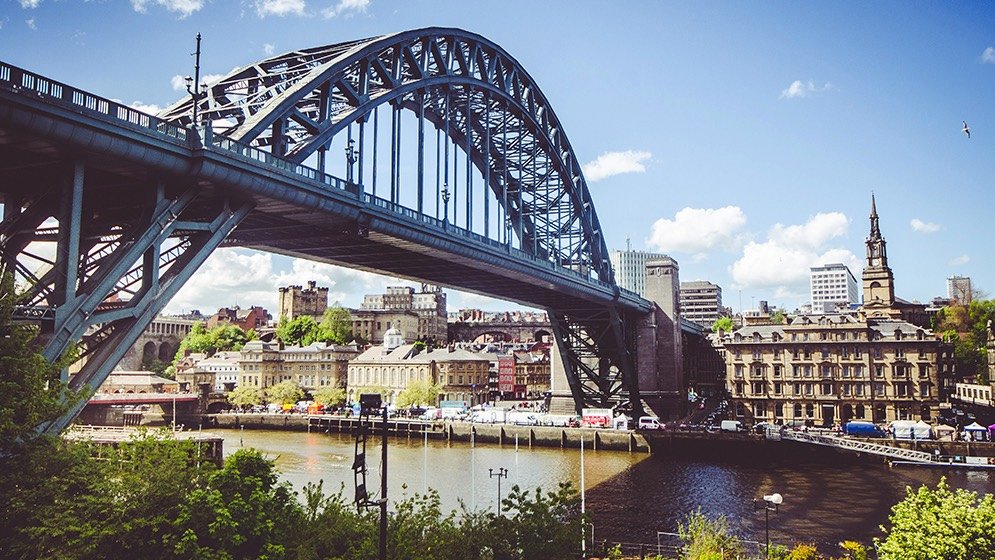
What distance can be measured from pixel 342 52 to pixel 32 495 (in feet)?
90.9

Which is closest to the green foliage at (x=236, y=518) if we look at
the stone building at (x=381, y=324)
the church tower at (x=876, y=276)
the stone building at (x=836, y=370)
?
the stone building at (x=836, y=370)

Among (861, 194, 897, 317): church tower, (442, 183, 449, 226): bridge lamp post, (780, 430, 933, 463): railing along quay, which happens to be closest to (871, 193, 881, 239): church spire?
(861, 194, 897, 317): church tower

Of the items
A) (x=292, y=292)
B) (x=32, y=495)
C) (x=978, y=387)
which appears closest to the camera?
(x=32, y=495)

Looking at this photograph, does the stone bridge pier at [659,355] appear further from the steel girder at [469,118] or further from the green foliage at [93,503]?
the green foliage at [93,503]

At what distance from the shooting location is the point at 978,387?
87.8m

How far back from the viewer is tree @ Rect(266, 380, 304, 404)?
104 meters

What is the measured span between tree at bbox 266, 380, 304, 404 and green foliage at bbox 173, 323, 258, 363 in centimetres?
3914

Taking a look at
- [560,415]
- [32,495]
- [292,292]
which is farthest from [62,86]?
[292,292]

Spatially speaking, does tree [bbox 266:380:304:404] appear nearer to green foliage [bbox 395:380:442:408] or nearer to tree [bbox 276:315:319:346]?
green foliage [bbox 395:380:442:408]

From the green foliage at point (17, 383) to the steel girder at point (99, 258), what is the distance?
1096 mm

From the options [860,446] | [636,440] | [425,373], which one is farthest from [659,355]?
[425,373]

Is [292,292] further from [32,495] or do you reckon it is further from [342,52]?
→ [32,495]

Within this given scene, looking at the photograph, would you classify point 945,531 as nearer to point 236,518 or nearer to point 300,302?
point 236,518

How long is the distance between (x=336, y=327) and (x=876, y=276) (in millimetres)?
99178
